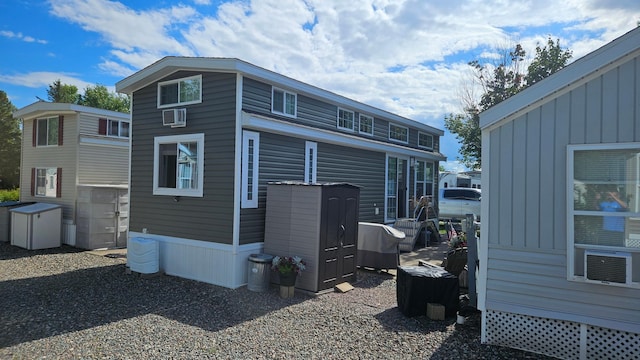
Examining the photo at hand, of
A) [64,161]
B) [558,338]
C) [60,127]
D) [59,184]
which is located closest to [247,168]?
[558,338]

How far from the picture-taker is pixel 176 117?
26.6 ft

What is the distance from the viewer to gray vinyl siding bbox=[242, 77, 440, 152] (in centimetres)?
773

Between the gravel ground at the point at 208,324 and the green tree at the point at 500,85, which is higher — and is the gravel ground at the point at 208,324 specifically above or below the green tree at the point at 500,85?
below

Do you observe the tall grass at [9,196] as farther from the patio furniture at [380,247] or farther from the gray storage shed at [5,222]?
the patio furniture at [380,247]

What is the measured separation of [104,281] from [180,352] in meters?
4.32

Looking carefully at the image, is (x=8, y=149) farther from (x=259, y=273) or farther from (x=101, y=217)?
(x=259, y=273)

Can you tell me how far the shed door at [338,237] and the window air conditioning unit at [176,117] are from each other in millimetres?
3311

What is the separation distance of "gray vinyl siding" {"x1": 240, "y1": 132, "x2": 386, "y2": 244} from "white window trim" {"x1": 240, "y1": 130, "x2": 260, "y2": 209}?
4.2 inches

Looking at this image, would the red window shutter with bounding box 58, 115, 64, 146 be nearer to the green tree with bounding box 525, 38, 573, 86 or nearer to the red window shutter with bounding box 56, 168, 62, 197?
the red window shutter with bounding box 56, 168, 62, 197

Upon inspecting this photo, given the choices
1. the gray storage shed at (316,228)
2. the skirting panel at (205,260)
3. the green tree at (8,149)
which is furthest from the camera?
the green tree at (8,149)

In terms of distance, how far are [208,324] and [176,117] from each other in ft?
14.3

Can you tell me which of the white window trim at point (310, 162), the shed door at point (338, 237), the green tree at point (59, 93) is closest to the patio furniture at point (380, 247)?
the shed door at point (338, 237)

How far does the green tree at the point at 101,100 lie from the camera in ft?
129

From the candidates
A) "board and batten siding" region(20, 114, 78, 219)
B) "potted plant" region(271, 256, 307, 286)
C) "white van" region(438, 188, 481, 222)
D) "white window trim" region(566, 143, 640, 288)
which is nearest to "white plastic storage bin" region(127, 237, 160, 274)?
"potted plant" region(271, 256, 307, 286)
